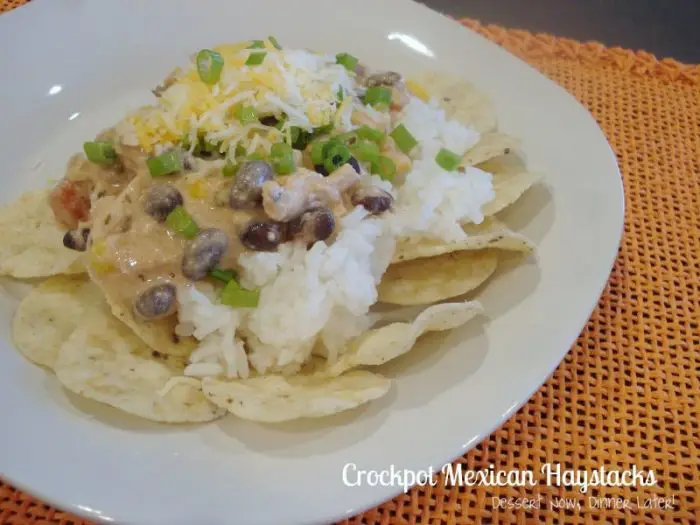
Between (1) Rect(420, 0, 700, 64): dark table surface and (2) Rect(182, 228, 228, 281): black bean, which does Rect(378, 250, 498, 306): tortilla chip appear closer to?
(2) Rect(182, 228, 228, 281): black bean

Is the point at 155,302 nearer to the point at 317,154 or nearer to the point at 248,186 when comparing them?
the point at 248,186

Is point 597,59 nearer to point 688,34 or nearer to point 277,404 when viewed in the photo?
point 688,34

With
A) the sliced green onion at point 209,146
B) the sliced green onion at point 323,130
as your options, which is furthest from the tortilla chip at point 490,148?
the sliced green onion at point 209,146

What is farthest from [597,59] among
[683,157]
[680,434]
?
[680,434]

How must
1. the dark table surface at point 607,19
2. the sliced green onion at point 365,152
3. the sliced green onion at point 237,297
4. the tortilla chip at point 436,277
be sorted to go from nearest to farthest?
the sliced green onion at point 237,297 → the tortilla chip at point 436,277 → the sliced green onion at point 365,152 → the dark table surface at point 607,19

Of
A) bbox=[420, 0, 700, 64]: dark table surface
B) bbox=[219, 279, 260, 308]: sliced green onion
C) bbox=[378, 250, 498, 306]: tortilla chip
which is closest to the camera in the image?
bbox=[219, 279, 260, 308]: sliced green onion

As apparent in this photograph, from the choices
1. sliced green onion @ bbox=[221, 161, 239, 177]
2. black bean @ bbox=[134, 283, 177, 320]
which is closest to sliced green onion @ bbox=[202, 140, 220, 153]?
sliced green onion @ bbox=[221, 161, 239, 177]

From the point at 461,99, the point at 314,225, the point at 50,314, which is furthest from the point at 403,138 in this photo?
the point at 50,314

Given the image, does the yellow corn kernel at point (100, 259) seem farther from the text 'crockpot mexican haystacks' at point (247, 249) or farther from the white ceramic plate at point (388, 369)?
the white ceramic plate at point (388, 369)
